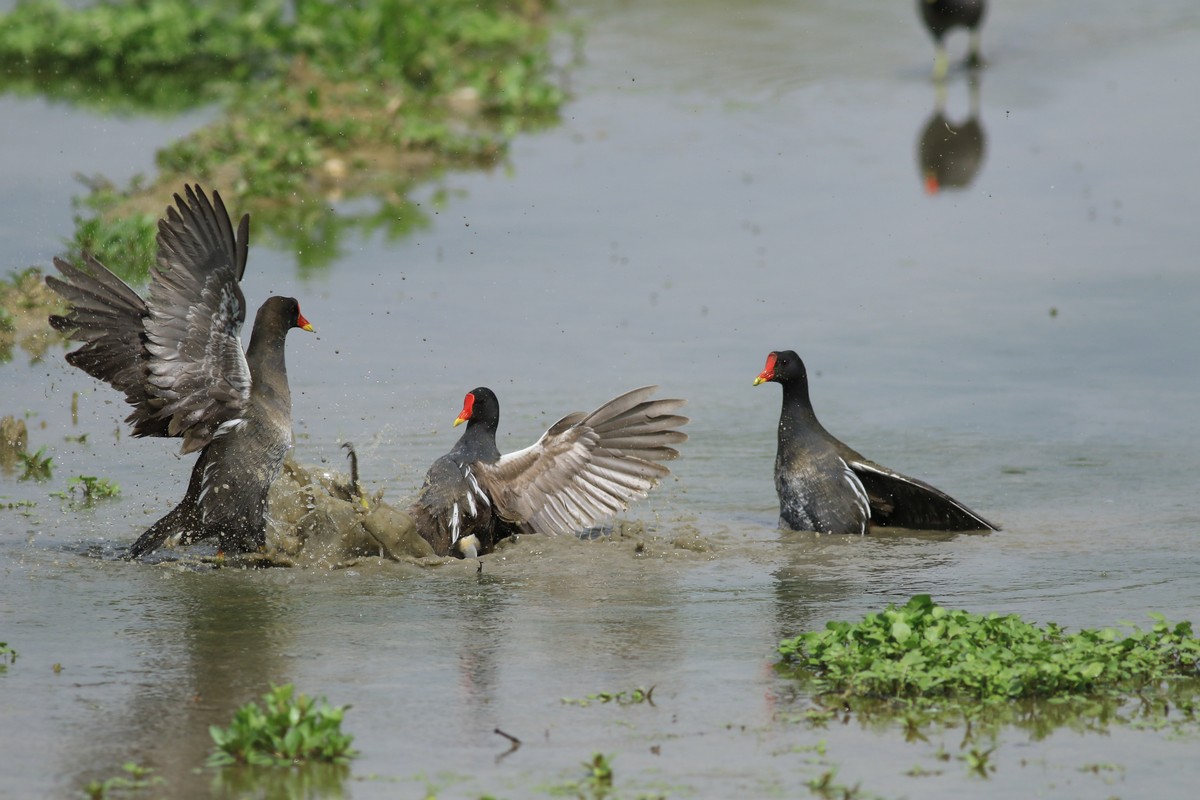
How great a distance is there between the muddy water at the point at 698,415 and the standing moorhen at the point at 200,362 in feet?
1.60

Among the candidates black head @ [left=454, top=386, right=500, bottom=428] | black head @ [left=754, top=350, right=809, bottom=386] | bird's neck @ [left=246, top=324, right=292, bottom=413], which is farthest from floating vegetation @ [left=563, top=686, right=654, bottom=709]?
black head @ [left=754, top=350, right=809, bottom=386]

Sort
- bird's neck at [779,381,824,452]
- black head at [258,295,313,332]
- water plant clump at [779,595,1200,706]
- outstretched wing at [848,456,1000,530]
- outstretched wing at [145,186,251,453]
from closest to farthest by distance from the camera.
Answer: water plant clump at [779,595,1200,706] < outstretched wing at [145,186,251,453] < black head at [258,295,313,332] < outstretched wing at [848,456,1000,530] < bird's neck at [779,381,824,452]

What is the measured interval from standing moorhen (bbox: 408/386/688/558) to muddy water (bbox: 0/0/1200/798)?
10.7 inches

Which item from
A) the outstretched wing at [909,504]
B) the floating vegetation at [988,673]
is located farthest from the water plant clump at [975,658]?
the outstretched wing at [909,504]

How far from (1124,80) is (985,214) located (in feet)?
18.6

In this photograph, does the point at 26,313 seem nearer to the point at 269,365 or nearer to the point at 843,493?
the point at 269,365

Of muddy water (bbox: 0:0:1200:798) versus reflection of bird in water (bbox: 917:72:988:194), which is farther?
reflection of bird in water (bbox: 917:72:988:194)

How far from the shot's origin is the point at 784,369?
9.24m

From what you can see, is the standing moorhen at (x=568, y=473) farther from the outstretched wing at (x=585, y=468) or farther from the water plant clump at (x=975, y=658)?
the water plant clump at (x=975, y=658)

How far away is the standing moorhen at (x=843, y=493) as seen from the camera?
8.70 metres

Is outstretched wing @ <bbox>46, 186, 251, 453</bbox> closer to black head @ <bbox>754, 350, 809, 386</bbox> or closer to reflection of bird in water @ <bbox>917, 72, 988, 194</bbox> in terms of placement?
black head @ <bbox>754, 350, 809, 386</bbox>

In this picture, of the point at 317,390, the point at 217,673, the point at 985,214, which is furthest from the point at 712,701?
the point at 985,214

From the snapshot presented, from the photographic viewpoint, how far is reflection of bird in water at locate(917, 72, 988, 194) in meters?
16.5

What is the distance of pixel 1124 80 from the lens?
20016mm
